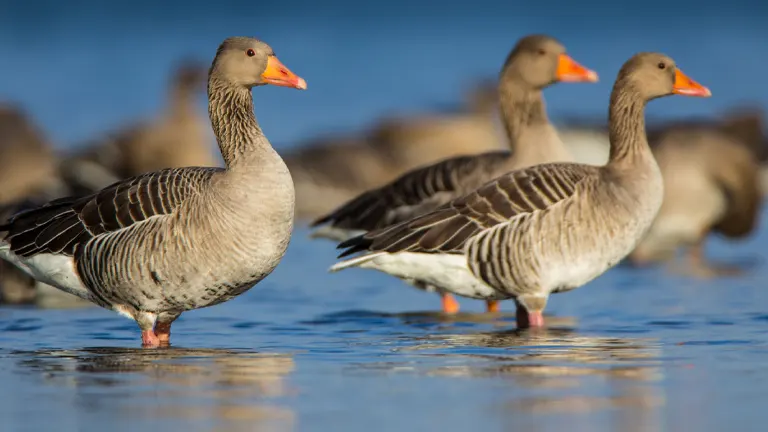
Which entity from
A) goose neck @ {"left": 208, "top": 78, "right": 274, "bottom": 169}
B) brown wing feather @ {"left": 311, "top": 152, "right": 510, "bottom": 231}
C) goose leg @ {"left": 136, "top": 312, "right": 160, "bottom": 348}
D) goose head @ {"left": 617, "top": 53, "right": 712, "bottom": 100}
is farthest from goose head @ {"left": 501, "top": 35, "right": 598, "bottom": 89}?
goose leg @ {"left": 136, "top": 312, "right": 160, "bottom": 348}

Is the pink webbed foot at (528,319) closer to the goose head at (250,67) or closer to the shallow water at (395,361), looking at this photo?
the shallow water at (395,361)

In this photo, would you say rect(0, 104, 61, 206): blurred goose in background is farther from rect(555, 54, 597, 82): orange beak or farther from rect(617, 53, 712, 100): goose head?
rect(617, 53, 712, 100): goose head

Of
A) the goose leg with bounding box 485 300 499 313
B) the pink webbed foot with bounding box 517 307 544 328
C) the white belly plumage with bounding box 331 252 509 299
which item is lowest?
the pink webbed foot with bounding box 517 307 544 328

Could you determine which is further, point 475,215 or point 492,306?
point 492,306

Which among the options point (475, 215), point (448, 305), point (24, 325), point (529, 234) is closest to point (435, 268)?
point (475, 215)

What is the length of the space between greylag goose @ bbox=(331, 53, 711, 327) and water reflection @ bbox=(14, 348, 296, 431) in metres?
1.71

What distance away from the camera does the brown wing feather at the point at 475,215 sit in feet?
34.5

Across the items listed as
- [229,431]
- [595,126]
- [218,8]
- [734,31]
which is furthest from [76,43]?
[229,431]

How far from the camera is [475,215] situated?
10641 millimetres

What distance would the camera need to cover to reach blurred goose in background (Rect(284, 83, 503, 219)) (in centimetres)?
2053

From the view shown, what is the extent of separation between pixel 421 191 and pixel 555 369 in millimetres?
4229

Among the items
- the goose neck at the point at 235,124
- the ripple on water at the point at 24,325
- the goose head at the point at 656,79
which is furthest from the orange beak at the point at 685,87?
the ripple on water at the point at 24,325

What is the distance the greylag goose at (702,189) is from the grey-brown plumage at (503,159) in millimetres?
4100

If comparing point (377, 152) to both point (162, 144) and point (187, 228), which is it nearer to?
point (162, 144)
